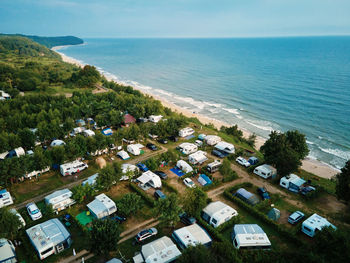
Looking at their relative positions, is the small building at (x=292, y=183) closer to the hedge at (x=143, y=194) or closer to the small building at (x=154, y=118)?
the hedge at (x=143, y=194)

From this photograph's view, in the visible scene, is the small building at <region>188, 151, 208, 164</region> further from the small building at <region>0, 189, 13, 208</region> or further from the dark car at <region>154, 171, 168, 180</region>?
the small building at <region>0, 189, 13, 208</region>

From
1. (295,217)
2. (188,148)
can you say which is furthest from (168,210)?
(188,148)

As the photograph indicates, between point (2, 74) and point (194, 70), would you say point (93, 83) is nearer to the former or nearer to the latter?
point (2, 74)

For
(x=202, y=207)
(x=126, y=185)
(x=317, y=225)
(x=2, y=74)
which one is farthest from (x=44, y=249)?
(x=2, y=74)

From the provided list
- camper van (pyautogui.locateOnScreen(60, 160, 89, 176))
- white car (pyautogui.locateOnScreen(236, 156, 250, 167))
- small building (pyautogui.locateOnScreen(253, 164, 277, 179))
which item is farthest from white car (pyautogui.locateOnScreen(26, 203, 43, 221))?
small building (pyautogui.locateOnScreen(253, 164, 277, 179))

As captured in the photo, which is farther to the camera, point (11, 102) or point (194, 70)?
point (194, 70)

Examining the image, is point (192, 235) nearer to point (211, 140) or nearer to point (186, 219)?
point (186, 219)

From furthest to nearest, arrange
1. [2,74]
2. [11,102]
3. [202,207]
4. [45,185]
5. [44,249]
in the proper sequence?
1. [2,74]
2. [11,102]
3. [45,185]
4. [202,207]
5. [44,249]
